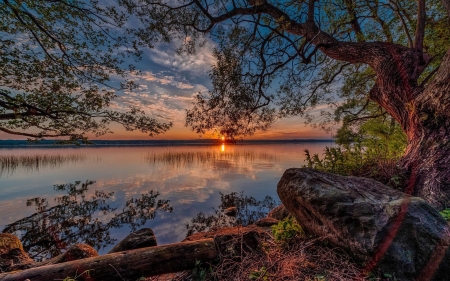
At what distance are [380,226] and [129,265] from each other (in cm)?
298

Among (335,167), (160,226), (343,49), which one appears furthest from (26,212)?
(343,49)

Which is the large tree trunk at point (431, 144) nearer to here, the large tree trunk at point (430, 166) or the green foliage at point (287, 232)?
the large tree trunk at point (430, 166)

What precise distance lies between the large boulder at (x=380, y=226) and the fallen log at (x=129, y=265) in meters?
1.58

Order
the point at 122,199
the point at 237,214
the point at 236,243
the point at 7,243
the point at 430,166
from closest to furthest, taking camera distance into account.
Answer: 1. the point at 236,243
2. the point at 430,166
3. the point at 7,243
4. the point at 237,214
5. the point at 122,199

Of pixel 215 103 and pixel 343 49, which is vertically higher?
pixel 343 49

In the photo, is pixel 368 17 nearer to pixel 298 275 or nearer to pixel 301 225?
pixel 301 225

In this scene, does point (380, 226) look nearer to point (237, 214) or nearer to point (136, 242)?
point (136, 242)

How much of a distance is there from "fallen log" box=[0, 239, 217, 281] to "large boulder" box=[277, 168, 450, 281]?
1.58 metres

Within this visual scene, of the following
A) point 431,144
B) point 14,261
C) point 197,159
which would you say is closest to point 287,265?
point 431,144

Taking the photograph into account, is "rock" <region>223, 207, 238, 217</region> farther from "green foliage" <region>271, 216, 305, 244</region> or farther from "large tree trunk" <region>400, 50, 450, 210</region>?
"large tree trunk" <region>400, 50, 450, 210</region>

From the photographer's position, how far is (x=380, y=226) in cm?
203

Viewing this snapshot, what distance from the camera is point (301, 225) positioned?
2865 millimetres

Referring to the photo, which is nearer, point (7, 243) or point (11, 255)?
point (11, 255)

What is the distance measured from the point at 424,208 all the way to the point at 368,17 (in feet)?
26.0
